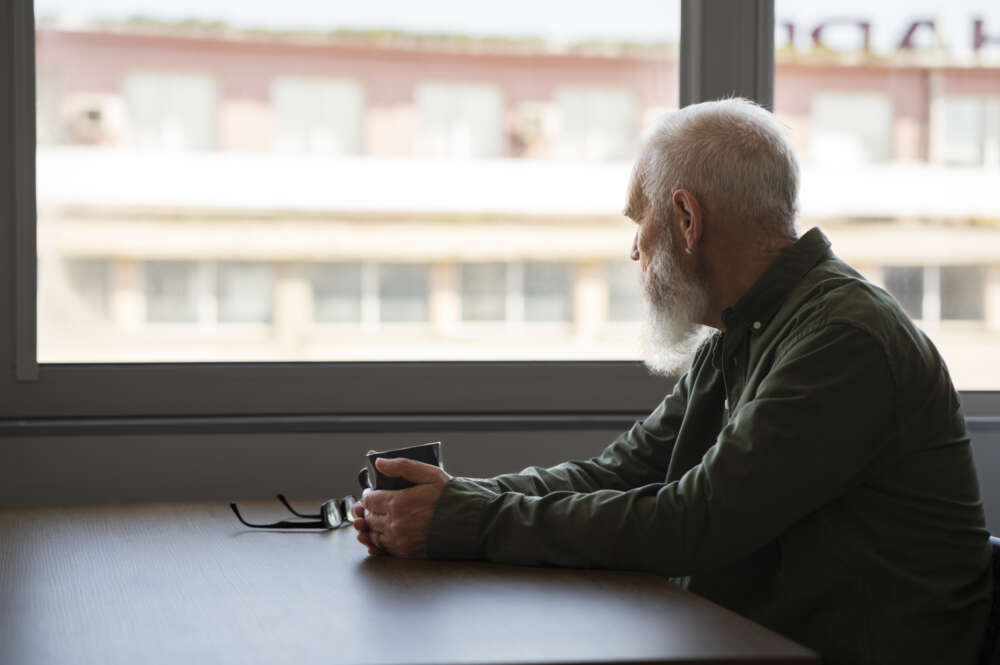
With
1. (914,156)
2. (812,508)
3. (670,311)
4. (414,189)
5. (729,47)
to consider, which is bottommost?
(812,508)

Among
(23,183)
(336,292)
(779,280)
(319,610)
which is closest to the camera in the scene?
(319,610)

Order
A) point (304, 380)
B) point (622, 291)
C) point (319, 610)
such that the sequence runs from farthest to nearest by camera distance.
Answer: point (622, 291) < point (304, 380) < point (319, 610)

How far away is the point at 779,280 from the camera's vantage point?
1.63 metres

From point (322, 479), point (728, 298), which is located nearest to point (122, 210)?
point (322, 479)

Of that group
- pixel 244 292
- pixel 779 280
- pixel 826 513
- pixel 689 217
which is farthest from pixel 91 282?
pixel 826 513

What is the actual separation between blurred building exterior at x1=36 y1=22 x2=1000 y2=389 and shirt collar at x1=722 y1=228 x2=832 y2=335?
38.7 inches

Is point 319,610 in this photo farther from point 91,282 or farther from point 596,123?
point 596,123

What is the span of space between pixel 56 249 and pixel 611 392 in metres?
1.30

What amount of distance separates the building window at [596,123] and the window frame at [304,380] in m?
0.15

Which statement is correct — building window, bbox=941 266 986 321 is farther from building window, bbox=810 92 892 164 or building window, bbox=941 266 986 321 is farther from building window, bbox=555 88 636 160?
building window, bbox=555 88 636 160

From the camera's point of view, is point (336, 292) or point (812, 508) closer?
point (812, 508)

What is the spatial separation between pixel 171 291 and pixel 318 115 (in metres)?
0.54

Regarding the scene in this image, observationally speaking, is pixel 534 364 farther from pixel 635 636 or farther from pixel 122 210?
pixel 635 636

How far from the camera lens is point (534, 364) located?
2531mm
